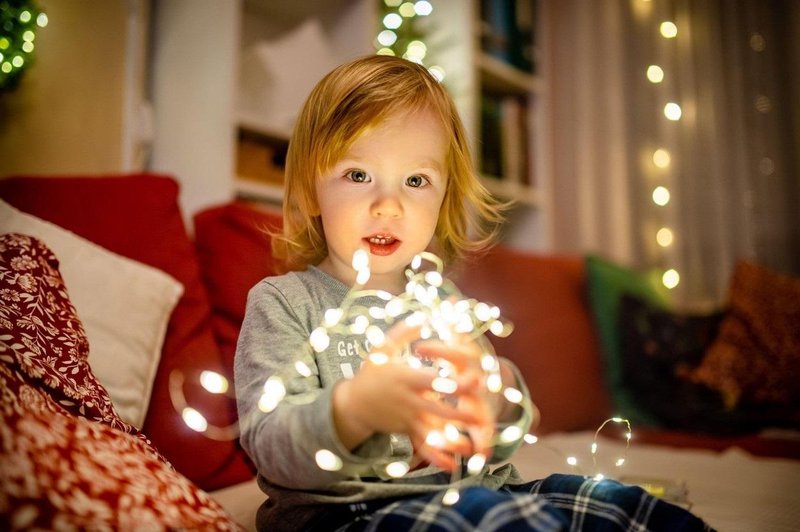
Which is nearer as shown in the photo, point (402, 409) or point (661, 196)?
point (402, 409)

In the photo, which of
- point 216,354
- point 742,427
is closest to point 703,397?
point 742,427

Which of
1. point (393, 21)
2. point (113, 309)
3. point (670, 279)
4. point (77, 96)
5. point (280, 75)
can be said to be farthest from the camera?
point (670, 279)

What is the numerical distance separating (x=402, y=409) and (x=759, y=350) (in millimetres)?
1574

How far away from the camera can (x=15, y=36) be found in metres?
1.29

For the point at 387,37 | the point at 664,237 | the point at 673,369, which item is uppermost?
the point at 387,37

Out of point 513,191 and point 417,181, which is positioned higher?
point 417,181

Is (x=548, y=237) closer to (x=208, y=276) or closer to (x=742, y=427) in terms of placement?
(x=742, y=427)

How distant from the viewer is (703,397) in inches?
70.6

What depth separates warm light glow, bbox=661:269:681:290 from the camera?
2.49m

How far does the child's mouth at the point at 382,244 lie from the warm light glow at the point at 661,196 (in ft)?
6.87

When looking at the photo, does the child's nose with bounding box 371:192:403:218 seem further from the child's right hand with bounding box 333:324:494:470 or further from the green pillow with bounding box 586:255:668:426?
the green pillow with bounding box 586:255:668:426

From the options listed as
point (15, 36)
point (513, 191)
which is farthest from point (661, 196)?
point (15, 36)

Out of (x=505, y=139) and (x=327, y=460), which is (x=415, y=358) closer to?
(x=327, y=460)

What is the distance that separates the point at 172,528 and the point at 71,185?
2.64 ft
